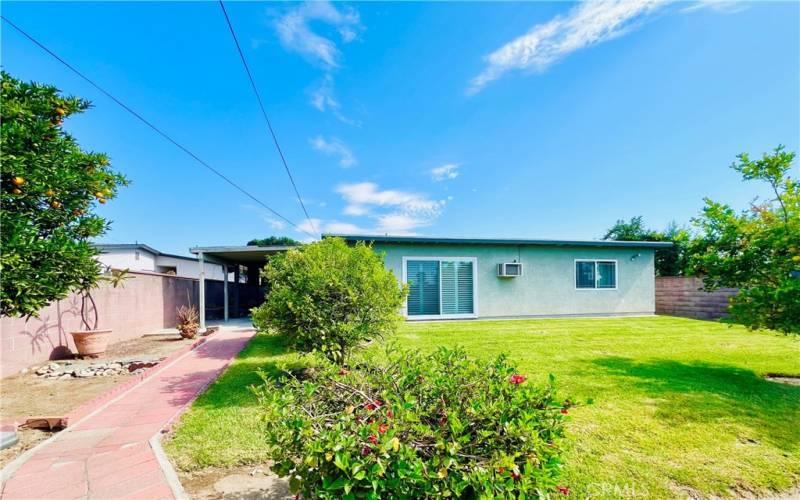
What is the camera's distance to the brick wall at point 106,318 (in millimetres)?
5566

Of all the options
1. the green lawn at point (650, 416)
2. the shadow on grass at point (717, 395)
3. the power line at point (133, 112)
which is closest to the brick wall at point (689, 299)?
the green lawn at point (650, 416)

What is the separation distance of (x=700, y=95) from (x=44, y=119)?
40.7ft

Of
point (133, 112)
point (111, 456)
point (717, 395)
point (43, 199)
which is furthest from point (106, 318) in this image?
point (717, 395)

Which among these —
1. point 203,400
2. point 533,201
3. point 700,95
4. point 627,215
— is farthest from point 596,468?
point 627,215

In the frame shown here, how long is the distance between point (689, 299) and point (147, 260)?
28.7 meters

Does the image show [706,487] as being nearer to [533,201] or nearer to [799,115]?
[799,115]

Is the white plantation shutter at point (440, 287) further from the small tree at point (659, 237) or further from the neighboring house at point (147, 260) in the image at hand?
A: the neighboring house at point (147, 260)

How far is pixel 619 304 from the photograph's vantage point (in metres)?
12.5

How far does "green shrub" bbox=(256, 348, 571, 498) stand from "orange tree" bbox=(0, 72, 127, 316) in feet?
9.50

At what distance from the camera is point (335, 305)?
4.27m

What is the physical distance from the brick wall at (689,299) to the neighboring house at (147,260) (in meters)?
21.3

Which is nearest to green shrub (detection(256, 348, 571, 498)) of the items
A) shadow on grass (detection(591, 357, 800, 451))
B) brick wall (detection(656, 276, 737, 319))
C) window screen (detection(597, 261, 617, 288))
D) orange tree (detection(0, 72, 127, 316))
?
orange tree (detection(0, 72, 127, 316))

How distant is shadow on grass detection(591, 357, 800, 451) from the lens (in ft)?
10.9

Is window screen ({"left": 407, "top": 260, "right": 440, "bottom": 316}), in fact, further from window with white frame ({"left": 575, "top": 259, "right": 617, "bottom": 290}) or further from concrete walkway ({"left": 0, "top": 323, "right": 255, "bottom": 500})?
concrete walkway ({"left": 0, "top": 323, "right": 255, "bottom": 500})
